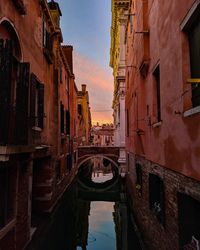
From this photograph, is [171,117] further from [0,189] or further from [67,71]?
[67,71]

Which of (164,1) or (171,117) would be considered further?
(164,1)

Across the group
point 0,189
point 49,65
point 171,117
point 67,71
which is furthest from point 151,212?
point 67,71

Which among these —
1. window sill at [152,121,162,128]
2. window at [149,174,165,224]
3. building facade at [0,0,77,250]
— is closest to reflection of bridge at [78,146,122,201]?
building facade at [0,0,77,250]

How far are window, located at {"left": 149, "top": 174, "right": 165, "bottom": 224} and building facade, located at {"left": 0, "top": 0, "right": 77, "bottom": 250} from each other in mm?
3031

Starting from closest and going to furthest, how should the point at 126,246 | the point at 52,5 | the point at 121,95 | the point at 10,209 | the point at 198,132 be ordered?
the point at 198,132, the point at 10,209, the point at 126,246, the point at 52,5, the point at 121,95

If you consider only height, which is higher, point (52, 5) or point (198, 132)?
point (52, 5)

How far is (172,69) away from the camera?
530 centimetres

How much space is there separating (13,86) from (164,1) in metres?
3.97

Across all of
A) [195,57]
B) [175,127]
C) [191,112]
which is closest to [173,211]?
[175,127]

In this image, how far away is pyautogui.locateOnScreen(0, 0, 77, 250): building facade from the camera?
5.10m

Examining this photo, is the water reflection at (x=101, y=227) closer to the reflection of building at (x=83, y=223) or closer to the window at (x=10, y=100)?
the reflection of building at (x=83, y=223)

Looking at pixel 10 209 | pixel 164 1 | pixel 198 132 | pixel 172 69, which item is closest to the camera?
pixel 198 132

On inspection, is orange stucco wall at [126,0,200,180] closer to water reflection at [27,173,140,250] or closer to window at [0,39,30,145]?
window at [0,39,30,145]

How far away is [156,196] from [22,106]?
390cm
